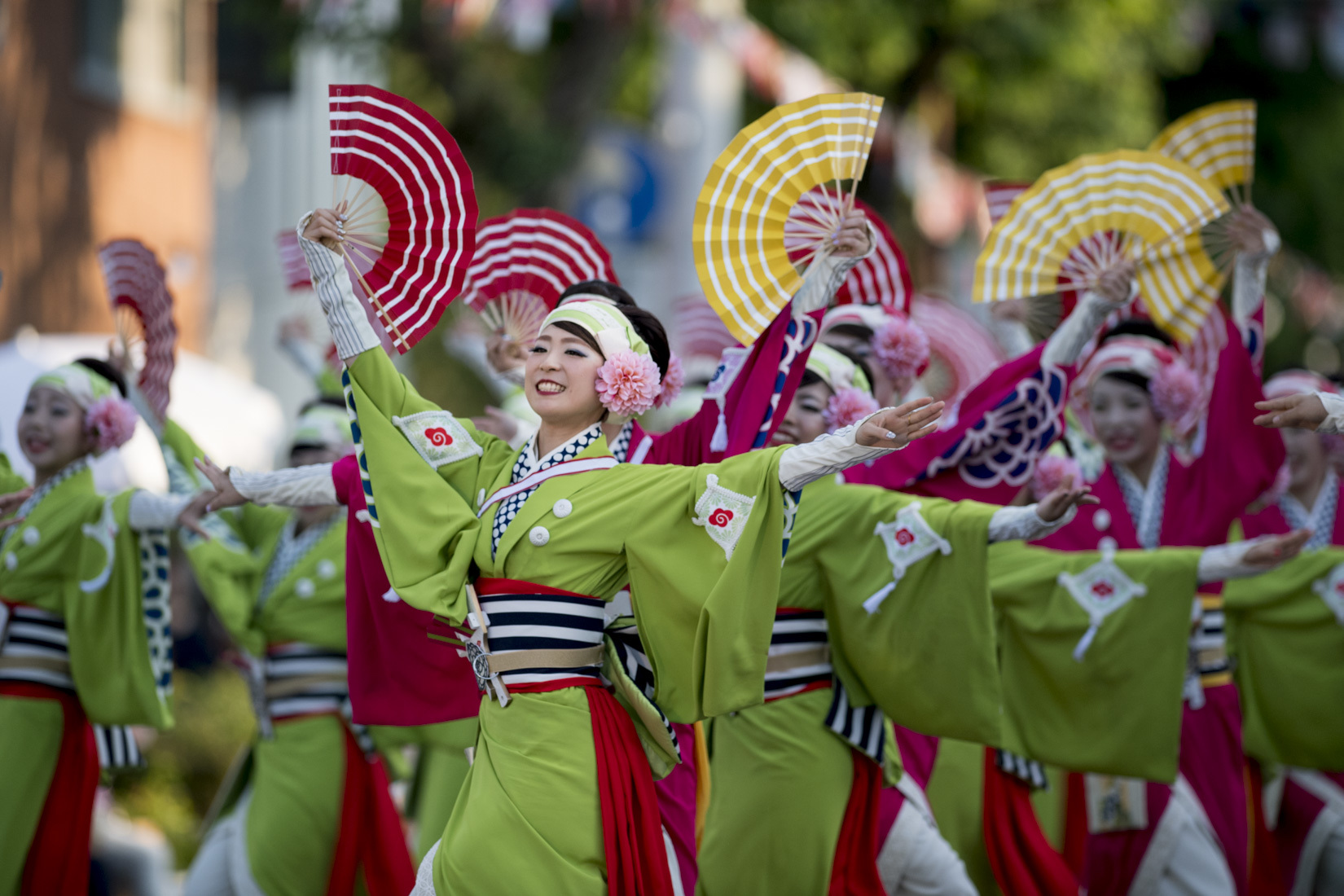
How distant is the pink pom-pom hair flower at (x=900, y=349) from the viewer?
500 cm

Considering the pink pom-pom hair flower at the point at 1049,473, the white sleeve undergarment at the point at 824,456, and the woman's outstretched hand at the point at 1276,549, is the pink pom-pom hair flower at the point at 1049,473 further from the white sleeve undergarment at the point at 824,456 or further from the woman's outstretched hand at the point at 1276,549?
the white sleeve undergarment at the point at 824,456

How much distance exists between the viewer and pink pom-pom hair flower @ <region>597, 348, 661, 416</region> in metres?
3.60

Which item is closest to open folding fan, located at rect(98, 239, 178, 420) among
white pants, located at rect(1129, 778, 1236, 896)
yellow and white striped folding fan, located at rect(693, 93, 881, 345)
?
yellow and white striped folding fan, located at rect(693, 93, 881, 345)

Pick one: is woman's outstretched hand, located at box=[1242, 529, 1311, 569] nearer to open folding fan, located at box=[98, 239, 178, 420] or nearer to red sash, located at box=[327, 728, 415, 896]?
red sash, located at box=[327, 728, 415, 896]

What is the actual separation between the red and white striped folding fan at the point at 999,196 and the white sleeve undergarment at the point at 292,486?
269cm

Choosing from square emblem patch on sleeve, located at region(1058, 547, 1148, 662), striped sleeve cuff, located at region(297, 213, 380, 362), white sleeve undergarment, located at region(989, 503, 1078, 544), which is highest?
striped sleeve cuff, located at region(297, 213, 380, 362)

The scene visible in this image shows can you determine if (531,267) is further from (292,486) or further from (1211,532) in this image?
(1211,532)

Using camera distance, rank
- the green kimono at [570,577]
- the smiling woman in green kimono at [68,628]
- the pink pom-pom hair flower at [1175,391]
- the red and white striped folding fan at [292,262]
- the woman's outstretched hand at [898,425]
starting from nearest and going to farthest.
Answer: the woman's outstretched hand at [898,425] < the green kimono at [570,577] < the smiling woman in green kimono at [68,628] < the pink pom-pom hair flower at [1175,391] < the red and white striped folding fan at [292,262]

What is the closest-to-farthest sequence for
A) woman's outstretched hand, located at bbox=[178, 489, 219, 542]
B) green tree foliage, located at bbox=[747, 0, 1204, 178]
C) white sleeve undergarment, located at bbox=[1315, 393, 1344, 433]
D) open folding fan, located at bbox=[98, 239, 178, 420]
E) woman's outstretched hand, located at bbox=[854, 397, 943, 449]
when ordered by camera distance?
woman's outstretched hand, located at bbox=[854, 397, 943, 449] → white sleeve undergarment, located at bbox=[1315, 393, 1344, 433] → woman's outstretched hand, located at bbox=[178, 489, 219, 542] → open folding fan, located at bbox=[98, 239, 178, 420] → green tree foliage, located at bbox=[747, 0, 1204, 178]

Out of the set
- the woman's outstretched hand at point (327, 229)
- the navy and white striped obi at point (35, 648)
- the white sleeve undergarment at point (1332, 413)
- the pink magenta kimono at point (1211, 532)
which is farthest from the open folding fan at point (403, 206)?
the pink magenta kimono at point (1211, 532)

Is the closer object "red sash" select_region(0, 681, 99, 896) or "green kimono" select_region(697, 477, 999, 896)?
"green kimono" select_region(697, 477, 999, 896)

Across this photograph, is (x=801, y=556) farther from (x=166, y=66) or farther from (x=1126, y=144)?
(x=1126, y=144)

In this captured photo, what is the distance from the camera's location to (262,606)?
218 inches

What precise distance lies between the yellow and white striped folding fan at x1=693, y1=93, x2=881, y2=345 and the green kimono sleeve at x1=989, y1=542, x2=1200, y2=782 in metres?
1.72
